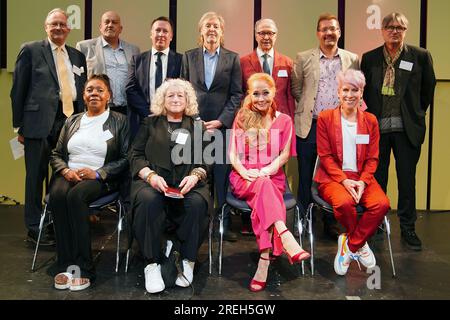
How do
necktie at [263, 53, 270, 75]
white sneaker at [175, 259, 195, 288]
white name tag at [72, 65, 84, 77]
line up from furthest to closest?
necktie at [263, 53, 270, 75]
white name tag at [72, 65, 84, 77]
white sneaker at [175, 259, 195, 288]

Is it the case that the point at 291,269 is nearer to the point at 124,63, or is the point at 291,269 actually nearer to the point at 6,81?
the point at 124,63

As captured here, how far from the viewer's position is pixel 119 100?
441 cm

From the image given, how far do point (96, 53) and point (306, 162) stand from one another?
2077mm

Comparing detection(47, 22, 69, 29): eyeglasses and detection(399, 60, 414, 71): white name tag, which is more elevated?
detection(47, 22, 69, 29): eyeglasses

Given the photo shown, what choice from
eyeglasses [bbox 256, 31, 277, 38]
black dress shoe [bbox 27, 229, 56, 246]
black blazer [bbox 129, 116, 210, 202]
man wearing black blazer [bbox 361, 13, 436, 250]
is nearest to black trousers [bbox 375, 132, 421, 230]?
man wearing black blazer [bbox 361, 13, 436, 250]

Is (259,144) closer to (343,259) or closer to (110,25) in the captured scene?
(343,259)

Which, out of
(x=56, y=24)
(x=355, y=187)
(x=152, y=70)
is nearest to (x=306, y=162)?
(x=355, y=187)

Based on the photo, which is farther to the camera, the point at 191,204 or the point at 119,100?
the point at 119,100

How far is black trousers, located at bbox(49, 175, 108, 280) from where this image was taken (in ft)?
10.7

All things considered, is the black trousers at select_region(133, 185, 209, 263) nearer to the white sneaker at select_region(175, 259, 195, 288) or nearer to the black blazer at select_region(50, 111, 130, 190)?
the white sneaker at select_region(175, 259, 195, 288)

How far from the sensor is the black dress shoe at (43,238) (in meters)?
3.99

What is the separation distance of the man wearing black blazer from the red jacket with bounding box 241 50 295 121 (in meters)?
0.67

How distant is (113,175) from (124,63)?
53.2 inches
